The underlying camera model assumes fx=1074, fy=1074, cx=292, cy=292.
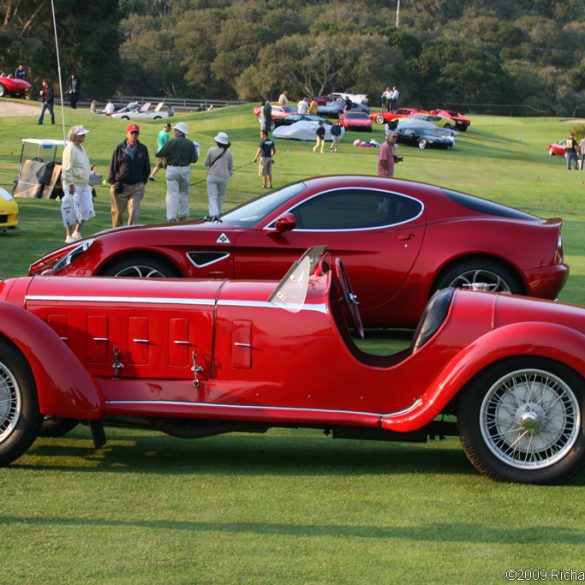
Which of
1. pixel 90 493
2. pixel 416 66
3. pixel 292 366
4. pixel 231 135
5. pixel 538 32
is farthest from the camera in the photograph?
pixel 538 32

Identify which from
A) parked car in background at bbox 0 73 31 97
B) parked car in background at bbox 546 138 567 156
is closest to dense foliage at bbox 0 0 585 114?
parked car in background at bbox 0 73 31 97

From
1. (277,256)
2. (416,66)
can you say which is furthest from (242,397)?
(416,66)

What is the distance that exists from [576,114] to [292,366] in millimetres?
91425

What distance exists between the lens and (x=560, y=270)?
10.5m

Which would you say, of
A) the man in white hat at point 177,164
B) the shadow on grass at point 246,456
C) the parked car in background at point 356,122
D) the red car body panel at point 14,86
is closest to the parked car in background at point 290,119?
the parked car in background at point 356,122

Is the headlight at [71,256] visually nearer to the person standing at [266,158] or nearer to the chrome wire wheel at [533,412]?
the chrome wire wheel at [533,412]

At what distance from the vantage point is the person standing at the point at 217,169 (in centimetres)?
1903

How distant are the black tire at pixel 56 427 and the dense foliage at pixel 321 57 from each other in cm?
7009

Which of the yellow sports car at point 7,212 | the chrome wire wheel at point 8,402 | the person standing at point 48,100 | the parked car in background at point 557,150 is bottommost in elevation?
the parked car in background at point 557,150

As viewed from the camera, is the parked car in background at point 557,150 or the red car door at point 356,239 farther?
the parked car in background at point 557,150

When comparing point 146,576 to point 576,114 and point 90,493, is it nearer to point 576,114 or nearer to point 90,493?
point 90,493

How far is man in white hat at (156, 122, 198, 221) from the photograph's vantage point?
18125 mm

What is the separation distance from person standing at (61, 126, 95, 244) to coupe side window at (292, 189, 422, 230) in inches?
218

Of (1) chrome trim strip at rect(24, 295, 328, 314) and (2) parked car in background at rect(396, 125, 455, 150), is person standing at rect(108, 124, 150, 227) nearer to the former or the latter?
(1) chrome trim strip at rect(24, 295, 328, 314)
